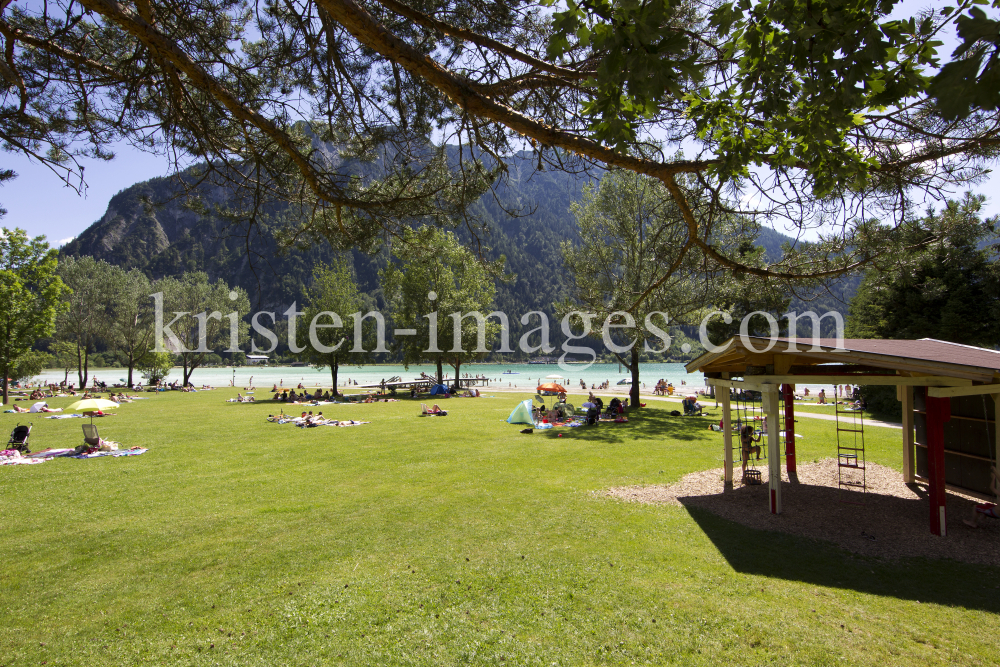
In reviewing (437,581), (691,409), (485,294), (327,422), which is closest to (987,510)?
(437,581)

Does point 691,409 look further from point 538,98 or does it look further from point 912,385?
point 538,98

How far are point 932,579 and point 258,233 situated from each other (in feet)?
29.4

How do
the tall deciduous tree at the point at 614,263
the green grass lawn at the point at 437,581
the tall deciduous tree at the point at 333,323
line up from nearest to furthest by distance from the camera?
the green grass lawn at the point at 437,581, the tall deciduous tree at the point at 614,263, the tall deciduous tree at the point at 333,323

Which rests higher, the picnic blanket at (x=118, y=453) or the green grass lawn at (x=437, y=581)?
the green grass lawn at (x=437, y=581)

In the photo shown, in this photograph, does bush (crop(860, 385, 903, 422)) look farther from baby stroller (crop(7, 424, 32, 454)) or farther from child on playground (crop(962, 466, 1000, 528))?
baby stroller (crop(7, 424, 32, 454))

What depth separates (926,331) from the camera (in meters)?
17.5

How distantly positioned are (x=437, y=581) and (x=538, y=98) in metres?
5.61

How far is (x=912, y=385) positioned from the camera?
24.6ft

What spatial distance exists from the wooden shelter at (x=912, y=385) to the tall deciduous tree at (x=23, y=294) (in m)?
34.5

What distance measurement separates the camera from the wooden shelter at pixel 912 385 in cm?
652

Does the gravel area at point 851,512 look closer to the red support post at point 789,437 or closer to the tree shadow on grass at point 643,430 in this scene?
the red support post at point 789,437

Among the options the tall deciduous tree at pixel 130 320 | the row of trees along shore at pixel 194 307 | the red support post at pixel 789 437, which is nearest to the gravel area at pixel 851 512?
the red support post at pixel 789 437

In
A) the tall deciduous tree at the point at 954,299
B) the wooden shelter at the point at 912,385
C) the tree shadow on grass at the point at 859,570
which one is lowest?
the tree shadow on grass at the point at 859,570

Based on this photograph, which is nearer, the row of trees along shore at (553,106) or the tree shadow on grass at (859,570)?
the row of trees along shore at (553,106)
